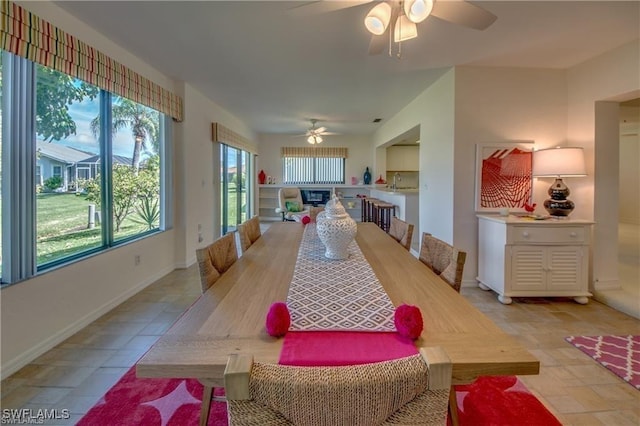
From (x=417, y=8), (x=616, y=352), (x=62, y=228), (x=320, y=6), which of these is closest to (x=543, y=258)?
(x=616, y=352)

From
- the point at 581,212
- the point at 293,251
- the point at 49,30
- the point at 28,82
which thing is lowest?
the point at 293,251

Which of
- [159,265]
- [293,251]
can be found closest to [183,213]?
[159,265]

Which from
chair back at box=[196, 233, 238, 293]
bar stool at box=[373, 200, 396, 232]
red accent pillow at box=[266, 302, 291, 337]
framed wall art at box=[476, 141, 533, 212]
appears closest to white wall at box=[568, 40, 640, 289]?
framed wall art at box=[476, 141, 533, 212]

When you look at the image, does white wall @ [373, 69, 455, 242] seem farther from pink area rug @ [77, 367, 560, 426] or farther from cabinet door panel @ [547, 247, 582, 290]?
pink area rug @ [77, 367, 560, 426]

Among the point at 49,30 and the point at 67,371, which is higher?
the point at 49,30

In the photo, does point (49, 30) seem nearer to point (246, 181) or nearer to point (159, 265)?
point (159, 265)

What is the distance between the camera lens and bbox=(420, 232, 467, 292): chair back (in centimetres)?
153

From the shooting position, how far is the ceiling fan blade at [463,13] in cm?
165

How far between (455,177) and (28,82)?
12.3 ft

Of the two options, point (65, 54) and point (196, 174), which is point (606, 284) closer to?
point (196, 174)

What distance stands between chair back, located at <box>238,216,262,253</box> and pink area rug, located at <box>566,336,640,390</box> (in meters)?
2.49

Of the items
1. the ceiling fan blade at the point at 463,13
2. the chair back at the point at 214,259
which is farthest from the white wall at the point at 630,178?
the chair back at the point at 214,259

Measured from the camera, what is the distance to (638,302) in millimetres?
3016

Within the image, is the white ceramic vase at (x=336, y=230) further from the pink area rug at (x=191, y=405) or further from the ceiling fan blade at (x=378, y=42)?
the ceiling fan blade at (x=378, y=42)
